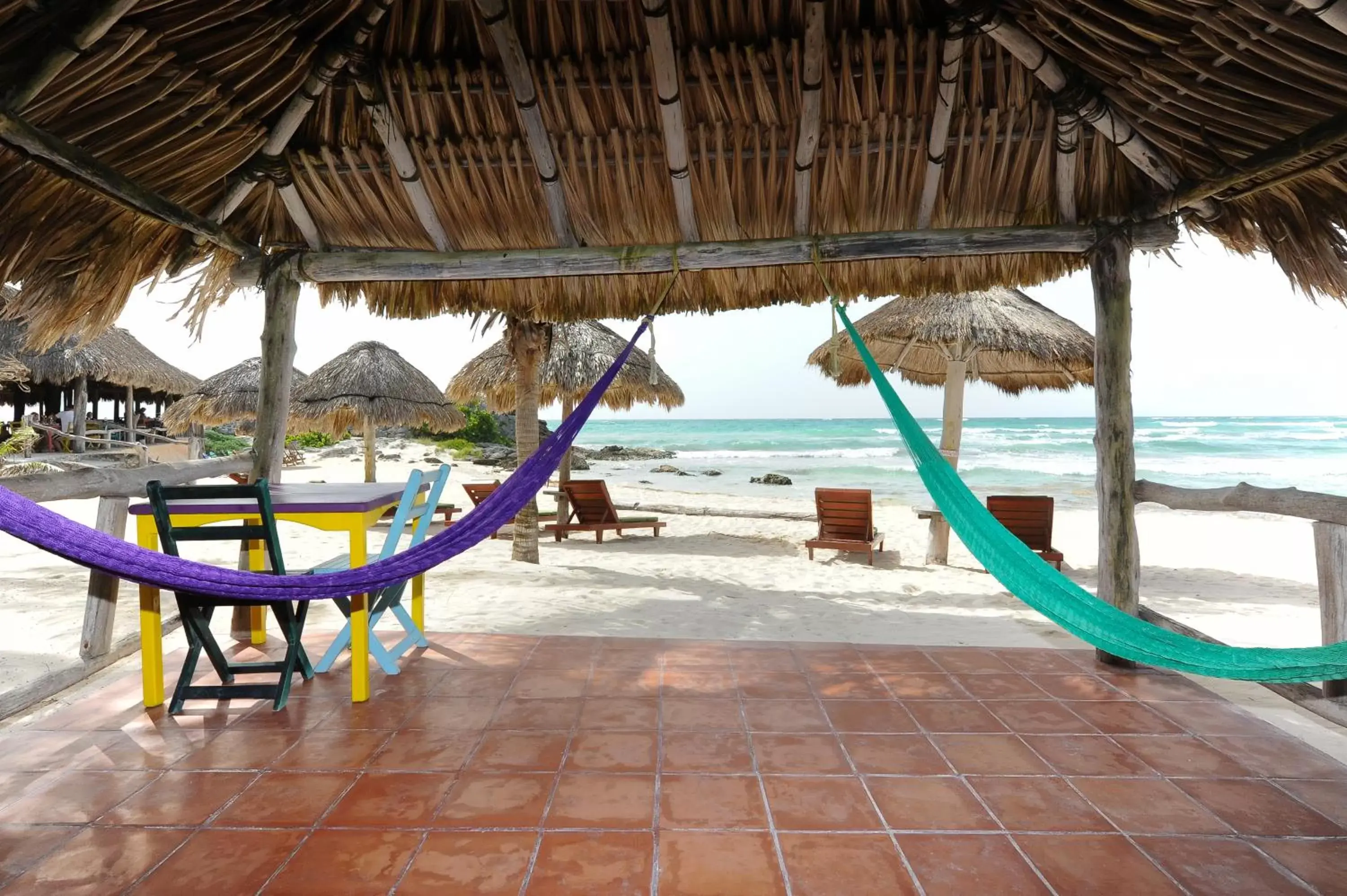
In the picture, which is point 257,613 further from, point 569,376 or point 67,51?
point 569,376

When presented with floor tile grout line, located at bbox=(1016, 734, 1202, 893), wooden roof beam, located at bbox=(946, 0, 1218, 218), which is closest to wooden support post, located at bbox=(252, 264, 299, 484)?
wooden roof beam, located at bbox=(946, 0, 1218, 218)

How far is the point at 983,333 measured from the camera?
5430 mm

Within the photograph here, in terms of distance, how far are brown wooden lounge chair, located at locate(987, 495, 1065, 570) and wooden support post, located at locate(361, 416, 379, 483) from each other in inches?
238

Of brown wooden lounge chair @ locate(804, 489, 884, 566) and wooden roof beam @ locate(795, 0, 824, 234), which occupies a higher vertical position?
wooden roof beam @ locate(795, 0, 824, 234)

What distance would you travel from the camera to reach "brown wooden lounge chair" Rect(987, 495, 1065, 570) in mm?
5145

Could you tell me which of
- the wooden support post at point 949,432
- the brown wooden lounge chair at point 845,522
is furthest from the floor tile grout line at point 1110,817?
the wooden support post at point 949,432

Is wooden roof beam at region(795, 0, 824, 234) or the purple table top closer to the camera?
the purple table top

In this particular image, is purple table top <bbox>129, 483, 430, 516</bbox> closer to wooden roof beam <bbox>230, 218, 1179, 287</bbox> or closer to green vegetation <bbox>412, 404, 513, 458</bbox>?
wooden roof beam <bbox>230, 218, 1179, 287</bbox>

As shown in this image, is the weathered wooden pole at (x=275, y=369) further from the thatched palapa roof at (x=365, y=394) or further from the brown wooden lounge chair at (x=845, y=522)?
the thatched palapa roof at (x=365, y=394)

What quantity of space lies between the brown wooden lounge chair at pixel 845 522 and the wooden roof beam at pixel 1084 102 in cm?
319

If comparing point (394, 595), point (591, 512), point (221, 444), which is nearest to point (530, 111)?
point (394, 595)

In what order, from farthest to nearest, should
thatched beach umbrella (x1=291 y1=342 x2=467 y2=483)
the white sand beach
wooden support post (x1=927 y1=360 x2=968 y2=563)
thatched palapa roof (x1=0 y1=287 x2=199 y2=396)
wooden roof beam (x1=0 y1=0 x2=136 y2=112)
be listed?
thatched palapa roof (x1=0 y1=287 x2=199 y2=396) < thatched beach umbrella (x1=291 y1=342 x2=467 y2=483) < wooden support post (x1=927 y1=360 x2=968 y2=563) < the white sand beach < wooden roof beam (x1=0 y1=0 x2=136 y2=112)

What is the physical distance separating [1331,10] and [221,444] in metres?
22.8

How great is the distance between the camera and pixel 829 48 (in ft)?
8.43
